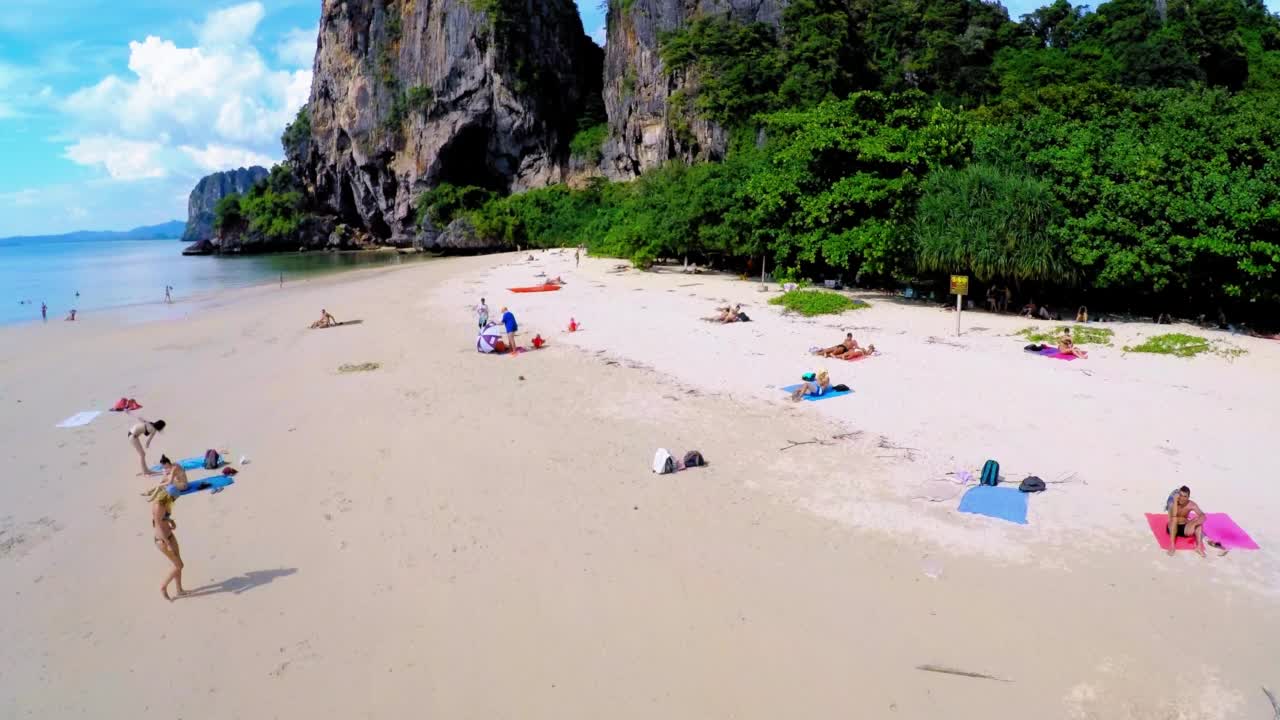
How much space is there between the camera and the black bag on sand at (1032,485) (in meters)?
8.91

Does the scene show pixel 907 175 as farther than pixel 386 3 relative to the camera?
No

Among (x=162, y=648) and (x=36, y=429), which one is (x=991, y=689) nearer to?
(x=162, y=648)

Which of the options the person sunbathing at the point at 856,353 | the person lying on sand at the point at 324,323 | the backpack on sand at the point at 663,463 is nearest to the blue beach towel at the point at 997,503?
the backpack on sand at the point at 663,463

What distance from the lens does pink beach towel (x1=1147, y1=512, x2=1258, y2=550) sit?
7.48 m

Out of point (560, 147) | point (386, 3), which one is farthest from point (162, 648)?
point (386, 3)

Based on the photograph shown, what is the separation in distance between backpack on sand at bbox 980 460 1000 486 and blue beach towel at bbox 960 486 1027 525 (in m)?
0.08

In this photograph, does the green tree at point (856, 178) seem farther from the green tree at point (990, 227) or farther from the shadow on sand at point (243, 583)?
the shadow on sand at point (243, 583)

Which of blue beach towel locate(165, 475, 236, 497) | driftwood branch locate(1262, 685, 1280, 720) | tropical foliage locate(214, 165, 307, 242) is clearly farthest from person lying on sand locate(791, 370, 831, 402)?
tropical foliage locate(214, 165, 307, 242)

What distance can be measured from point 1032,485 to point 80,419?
16753 mm

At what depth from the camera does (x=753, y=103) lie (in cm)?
5344

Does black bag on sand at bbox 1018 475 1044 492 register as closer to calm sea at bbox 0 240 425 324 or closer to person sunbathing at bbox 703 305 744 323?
person sunbathing at bbox 703 305 744 323

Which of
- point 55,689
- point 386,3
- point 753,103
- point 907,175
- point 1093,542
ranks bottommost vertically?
point 55,689

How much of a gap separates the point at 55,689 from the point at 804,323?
18260 millimetres

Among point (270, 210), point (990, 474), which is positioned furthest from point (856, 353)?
point (270, 210)
